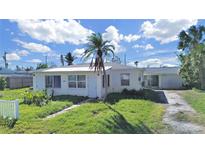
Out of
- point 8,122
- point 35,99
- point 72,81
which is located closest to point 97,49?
point 72,81

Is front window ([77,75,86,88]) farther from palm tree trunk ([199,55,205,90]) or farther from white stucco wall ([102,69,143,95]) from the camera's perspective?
palm tree trunk ([199,55,205,90])

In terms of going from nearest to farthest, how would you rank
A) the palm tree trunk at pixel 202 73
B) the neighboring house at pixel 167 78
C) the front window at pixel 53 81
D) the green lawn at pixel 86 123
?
1. the green lawn at pixel 86 123
2. the front window at pixel 53 81
3. the palm tree trunk at pixel 202 73
4. the neighboring house at pixel 167 78

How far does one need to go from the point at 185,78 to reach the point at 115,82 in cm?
977

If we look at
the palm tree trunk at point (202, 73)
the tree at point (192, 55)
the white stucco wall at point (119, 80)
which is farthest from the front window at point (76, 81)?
the palm tree trunk at point (202, 73)

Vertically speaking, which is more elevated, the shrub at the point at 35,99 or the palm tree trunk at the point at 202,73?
the palm tree trunk at the point at 202,73

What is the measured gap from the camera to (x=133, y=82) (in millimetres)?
18203

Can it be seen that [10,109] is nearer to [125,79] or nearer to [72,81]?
[72,81]

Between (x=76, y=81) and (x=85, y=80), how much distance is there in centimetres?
70

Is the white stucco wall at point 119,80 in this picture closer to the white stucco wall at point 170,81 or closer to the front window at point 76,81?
the front window at point 76,81

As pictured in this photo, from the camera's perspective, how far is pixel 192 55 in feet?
69.1

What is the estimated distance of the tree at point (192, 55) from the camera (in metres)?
20.6

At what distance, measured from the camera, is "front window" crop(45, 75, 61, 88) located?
16438 millimetres
